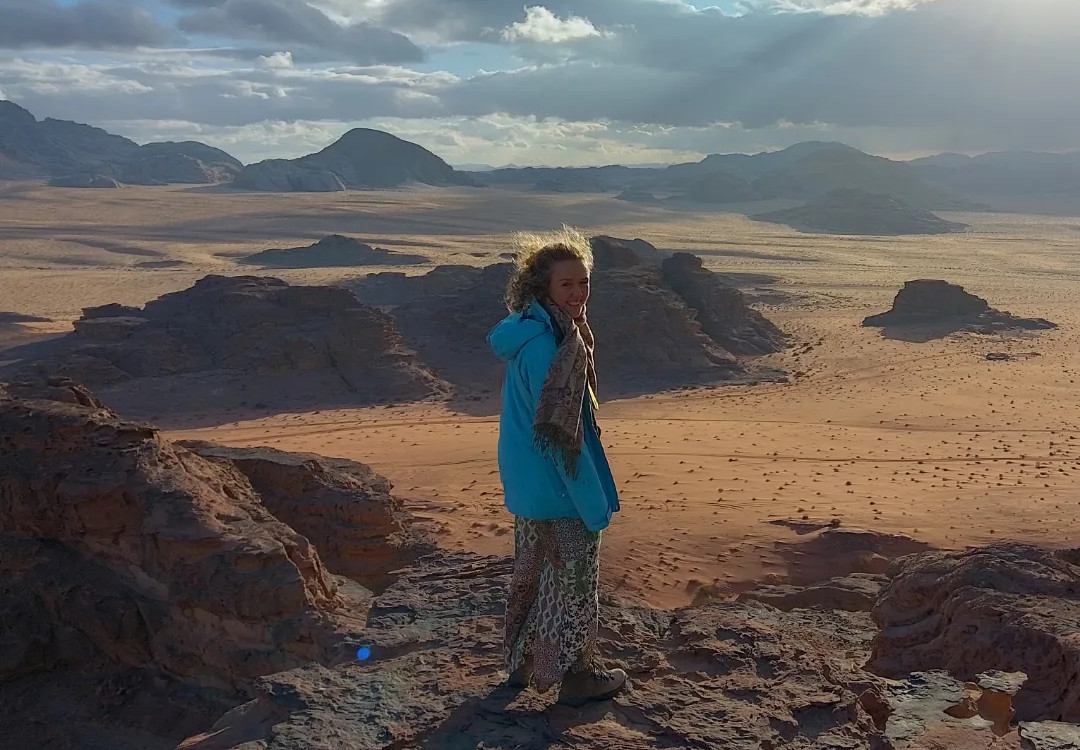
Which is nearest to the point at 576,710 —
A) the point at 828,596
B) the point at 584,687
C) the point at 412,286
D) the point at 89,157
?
the point at 584,687

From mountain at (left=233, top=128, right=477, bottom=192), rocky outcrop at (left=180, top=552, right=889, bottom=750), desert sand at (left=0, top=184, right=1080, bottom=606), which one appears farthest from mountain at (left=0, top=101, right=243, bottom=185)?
rocky outcrop at (left=180, top=552, right=889, bottom=750)

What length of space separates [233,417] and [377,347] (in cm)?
311

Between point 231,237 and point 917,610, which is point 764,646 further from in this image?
point 231,237

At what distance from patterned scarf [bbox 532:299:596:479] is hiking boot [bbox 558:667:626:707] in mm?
746

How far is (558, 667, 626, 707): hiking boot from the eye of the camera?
3.26 meters

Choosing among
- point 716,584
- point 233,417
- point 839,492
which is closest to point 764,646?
point 716,584

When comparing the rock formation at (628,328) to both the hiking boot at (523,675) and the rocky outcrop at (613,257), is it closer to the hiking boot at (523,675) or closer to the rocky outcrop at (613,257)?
the rocky outcrop at (613,257)

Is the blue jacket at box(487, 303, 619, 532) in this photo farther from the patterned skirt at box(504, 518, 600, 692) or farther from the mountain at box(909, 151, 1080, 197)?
the mountain at box(909, 151, 1080, 197)

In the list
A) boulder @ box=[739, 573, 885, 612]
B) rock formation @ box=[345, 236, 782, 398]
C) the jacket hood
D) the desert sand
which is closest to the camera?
the jacket hood

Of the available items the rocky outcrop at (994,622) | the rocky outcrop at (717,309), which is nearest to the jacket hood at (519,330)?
the rocky outcrop at (994,622)

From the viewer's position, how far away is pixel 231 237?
158 ft

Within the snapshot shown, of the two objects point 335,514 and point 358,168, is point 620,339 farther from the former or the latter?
point 358,168

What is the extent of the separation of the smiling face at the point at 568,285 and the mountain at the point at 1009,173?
119 metres

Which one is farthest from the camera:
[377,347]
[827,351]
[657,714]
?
[827,351]
